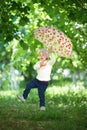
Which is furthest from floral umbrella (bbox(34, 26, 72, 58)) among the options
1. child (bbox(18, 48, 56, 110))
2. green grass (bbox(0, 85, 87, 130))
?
green grass (bbox(0, 85, 87, 130))

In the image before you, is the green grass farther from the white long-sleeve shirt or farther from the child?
the white long-sleeve shirt

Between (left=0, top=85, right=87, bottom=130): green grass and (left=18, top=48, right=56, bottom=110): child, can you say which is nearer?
(left=0, top=85, right=87, bottom=130): green grass

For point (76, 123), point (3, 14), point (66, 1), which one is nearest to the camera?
point (76, 123)

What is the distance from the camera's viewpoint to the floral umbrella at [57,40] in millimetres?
10305

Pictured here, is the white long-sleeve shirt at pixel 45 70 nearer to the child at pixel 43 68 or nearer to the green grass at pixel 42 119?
the child at pixel 43 68

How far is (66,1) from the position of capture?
10.0m

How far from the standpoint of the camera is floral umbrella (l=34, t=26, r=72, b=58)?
10305 mm

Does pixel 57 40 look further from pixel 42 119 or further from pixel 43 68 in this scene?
pixel 42 119

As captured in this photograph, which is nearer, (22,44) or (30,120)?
(30,120)

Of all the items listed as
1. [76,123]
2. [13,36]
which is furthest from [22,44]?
[76,123]

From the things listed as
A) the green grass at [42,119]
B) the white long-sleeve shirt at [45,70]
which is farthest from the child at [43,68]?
the green grass at [42,119]

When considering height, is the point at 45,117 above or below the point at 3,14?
below

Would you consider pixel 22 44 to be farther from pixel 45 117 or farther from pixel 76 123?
pixel 76 123

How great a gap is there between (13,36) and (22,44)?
0.29 meters
